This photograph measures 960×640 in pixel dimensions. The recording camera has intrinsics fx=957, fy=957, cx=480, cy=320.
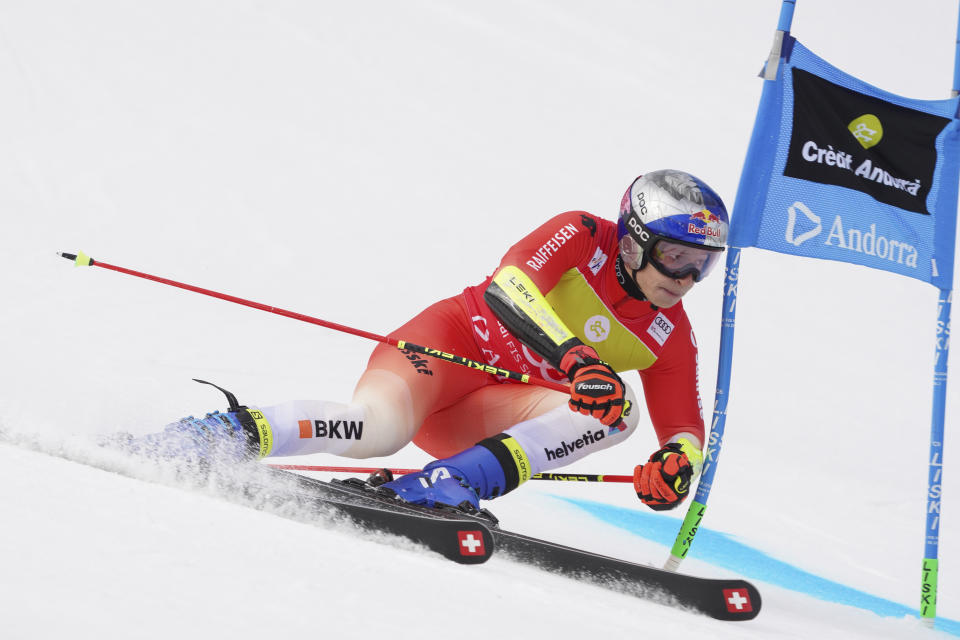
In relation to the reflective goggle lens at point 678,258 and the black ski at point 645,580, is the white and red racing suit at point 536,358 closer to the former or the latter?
the reflective goggle lens at point 678,258

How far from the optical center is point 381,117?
10.8 m

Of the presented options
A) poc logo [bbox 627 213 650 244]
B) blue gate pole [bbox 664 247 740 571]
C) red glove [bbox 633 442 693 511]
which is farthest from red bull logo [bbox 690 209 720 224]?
red glove [bbox 633 442 693 511]

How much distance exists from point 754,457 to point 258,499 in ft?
14.1

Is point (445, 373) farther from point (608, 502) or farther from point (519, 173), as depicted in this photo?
point (519, 173)

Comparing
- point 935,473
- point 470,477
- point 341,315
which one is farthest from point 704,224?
point 341,315

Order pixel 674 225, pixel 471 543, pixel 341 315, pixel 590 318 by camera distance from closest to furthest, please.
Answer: pixel 471 543 → pixel 674 225 → pixel 590 318 → pixel 341 315

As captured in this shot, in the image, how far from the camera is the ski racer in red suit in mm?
2812

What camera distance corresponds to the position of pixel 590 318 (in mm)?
3367

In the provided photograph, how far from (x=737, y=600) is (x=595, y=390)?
0.68 metres

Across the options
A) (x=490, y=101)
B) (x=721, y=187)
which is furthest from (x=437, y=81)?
(x=721, y=187)

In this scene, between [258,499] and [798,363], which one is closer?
[258,499]

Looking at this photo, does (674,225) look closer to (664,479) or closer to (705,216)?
(705,216)

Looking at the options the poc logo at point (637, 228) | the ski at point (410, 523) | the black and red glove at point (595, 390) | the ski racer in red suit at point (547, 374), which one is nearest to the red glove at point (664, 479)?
the ski racer in red suit at point (547, 374)

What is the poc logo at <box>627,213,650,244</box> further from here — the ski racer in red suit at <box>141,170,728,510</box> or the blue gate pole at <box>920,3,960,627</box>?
the blue gate pole at <box>920,3,960,627</box>
